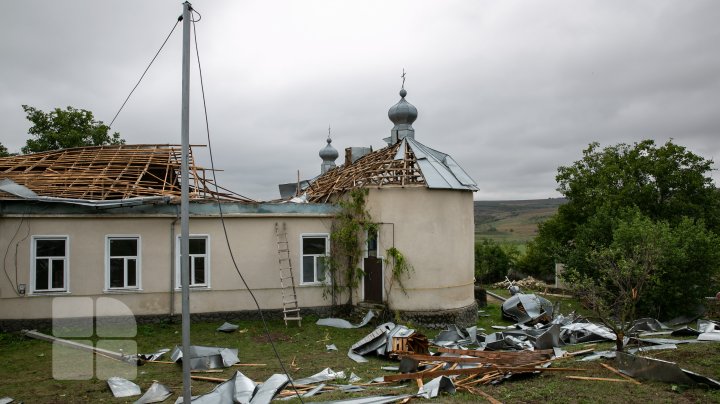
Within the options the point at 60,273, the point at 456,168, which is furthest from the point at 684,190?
the point at 60,273

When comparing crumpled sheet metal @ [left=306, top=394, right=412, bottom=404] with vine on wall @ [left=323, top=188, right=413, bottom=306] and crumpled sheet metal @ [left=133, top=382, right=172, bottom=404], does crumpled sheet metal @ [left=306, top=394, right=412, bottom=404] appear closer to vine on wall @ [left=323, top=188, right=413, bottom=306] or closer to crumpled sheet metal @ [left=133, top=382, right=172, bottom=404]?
crumpled sheet metal @ [left=133, top=382, right=172, bottom=404]

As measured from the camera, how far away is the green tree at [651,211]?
17.9m

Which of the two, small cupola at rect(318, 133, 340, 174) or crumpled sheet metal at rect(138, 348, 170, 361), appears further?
Result: small cupola at rect(318, 133, 340, 174)

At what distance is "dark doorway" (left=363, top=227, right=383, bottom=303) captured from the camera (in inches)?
630

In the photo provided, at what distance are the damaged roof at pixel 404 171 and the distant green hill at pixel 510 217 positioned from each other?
231 ft

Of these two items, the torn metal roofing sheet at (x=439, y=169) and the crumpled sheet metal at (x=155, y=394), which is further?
the torn metal roofing sheet at (x=439, y=169)

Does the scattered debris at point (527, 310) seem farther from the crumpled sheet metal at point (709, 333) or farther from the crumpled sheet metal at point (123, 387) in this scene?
the crumpled sheet metal at point (123, 387)

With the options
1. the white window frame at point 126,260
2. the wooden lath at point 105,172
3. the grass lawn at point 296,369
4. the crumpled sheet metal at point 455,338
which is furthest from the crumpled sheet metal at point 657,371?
the white window frame at point 126,260

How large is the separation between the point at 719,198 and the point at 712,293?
10026 mm

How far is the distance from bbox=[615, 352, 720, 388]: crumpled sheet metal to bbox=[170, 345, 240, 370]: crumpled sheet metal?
8185mm

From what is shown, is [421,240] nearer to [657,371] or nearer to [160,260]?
[160,260]

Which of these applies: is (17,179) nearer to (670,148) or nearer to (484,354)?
(484,354)

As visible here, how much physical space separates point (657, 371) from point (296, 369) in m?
7.21

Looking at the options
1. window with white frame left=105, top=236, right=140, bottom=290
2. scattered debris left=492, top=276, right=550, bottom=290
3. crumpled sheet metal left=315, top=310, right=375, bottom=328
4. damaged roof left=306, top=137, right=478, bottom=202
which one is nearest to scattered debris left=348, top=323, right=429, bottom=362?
crumpled sheet metal left=315, top=310, right=375, bottom=328
